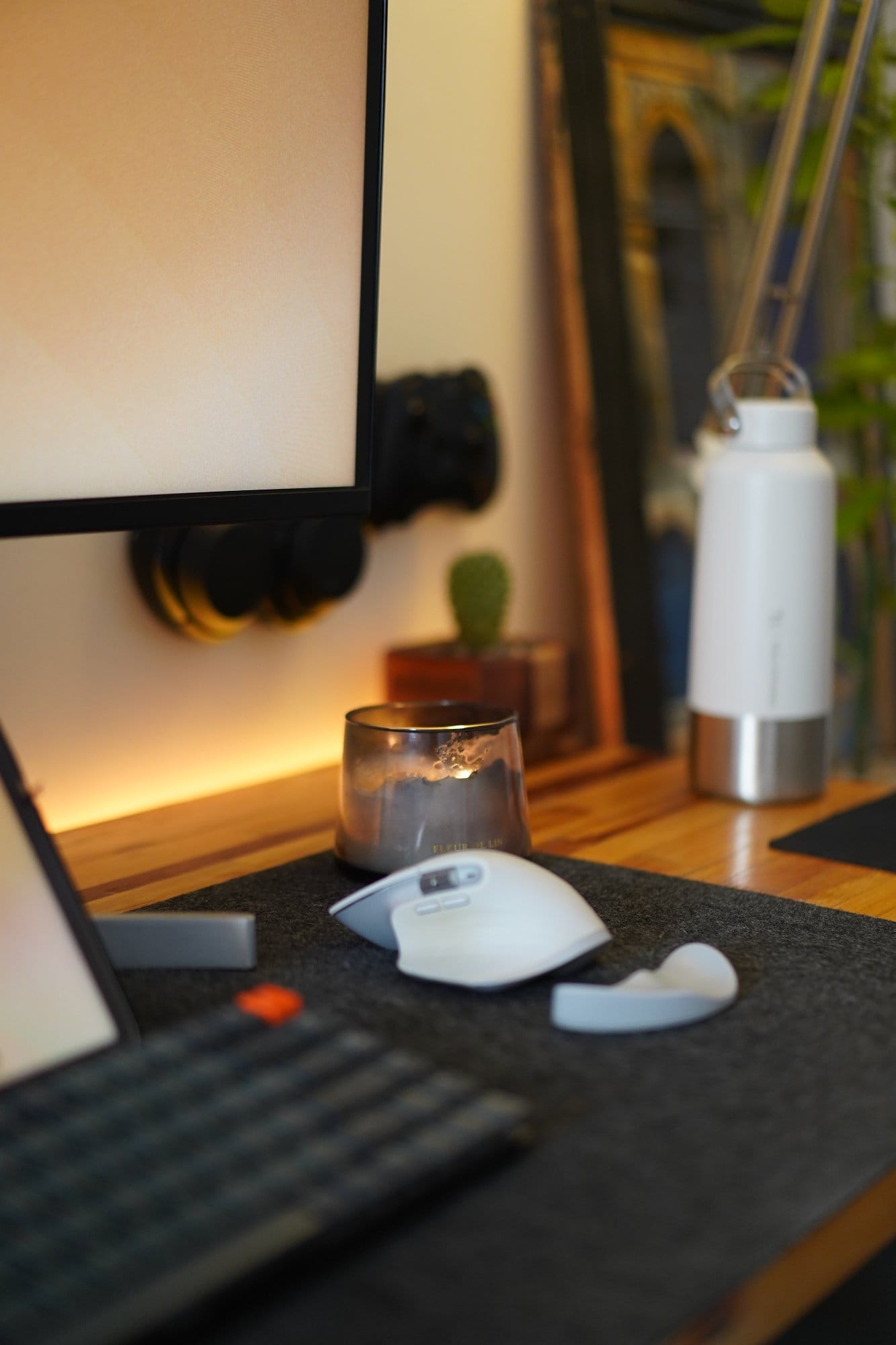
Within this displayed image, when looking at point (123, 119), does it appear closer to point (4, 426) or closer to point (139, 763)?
point (4, 426)

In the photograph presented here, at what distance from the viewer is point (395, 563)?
4.01ft

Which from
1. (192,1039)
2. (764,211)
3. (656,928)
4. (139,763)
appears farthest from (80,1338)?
(764,211)

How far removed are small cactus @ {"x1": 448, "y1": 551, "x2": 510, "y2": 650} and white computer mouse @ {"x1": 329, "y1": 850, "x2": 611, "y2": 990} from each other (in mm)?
484

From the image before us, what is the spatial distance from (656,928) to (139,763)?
0.46 meters

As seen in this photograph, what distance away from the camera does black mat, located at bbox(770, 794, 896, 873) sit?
34.2 inches

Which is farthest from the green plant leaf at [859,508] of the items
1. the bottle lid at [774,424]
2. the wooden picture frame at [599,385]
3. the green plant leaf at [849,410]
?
the bottle lid at [774,424]

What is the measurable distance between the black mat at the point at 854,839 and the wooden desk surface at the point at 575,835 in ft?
0.04

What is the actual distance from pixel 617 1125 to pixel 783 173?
866 mm

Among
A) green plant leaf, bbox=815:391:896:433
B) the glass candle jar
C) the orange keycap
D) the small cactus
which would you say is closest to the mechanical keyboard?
the orange keycap

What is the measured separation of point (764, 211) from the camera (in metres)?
1.14

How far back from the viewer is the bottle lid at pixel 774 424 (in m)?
0.99

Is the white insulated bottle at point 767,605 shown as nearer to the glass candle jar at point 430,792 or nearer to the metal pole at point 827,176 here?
the metal pole at point 827,176

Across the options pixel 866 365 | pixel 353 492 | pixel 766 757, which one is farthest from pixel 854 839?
pixel 866 365

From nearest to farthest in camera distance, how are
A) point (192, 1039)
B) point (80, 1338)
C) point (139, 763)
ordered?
point (80, 1338)
point (192, 1039)
point (139, 763)
